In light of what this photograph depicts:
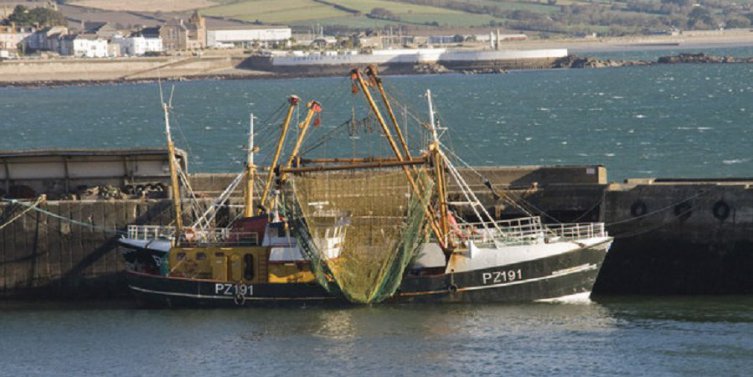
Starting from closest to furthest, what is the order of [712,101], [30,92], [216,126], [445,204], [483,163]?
[445,204], [483,163], [216,126], [712,101], [30,92]

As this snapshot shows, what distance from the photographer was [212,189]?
5231 centimetres

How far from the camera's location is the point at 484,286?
43844mm

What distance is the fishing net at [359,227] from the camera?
1726 inches

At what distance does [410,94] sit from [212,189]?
9764cm

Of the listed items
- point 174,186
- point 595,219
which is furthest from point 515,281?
point 174,186

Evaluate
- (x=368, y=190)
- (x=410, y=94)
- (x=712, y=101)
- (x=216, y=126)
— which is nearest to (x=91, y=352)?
(x=368, y=190)

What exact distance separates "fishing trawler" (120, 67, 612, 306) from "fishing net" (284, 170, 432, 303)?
24 mm

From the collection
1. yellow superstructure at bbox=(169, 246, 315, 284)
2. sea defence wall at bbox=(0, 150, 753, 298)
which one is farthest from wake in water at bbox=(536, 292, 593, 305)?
yellow superstructure at bbox=(169, 246, 315, 284)

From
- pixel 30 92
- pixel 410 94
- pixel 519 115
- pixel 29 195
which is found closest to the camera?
pixel 29 195

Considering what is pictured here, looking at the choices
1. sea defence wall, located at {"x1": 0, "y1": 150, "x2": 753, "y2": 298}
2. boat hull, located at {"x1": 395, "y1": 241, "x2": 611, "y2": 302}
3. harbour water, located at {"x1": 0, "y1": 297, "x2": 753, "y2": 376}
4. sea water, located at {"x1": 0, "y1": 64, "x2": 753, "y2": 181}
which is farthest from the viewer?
sea water, located at {"x1": 0, "y1": 64, "x2": 753, "y2": 181}

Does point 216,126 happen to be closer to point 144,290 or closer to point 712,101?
point 712,101

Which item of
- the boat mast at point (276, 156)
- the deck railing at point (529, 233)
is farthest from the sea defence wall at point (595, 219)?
the boat mast at point (276, 156)

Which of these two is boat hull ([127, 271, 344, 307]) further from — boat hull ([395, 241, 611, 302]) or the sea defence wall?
the sea defence wall

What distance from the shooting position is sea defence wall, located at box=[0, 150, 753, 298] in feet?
150
